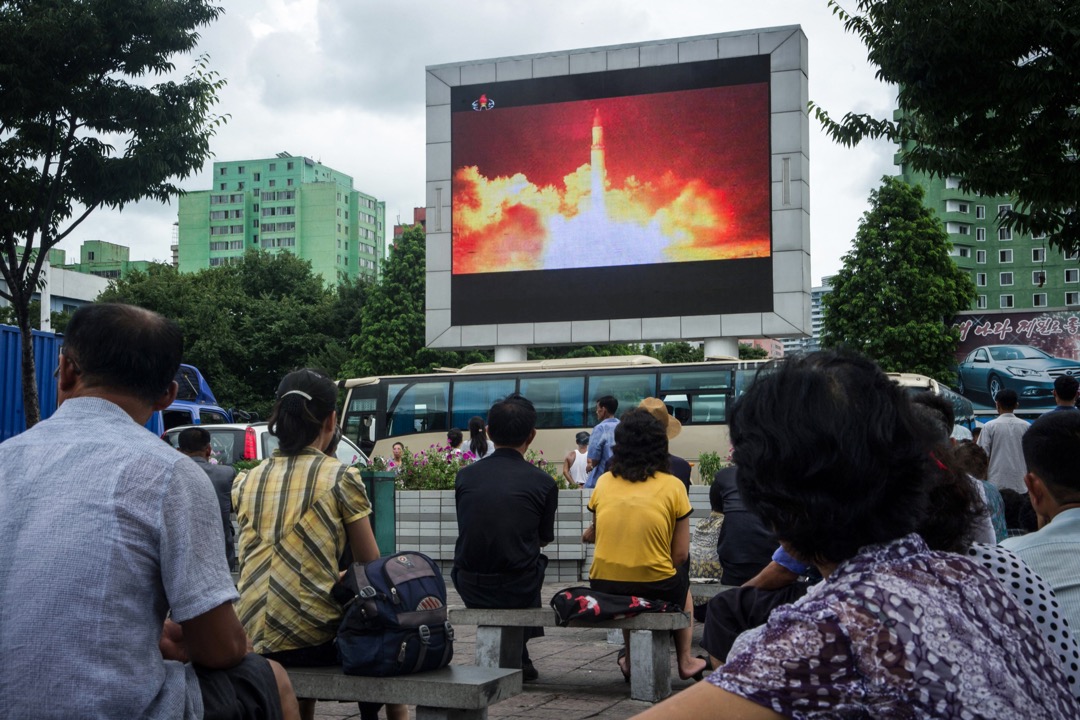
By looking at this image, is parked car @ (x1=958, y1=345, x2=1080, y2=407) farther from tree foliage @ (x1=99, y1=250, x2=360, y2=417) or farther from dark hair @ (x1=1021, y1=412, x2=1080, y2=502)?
dark hair @ (x1=1021, y1=412, x2=1080, y2=502)

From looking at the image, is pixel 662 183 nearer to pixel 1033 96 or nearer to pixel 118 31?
pixel 118 31

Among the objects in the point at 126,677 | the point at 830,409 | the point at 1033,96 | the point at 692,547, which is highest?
the point at 1033,96

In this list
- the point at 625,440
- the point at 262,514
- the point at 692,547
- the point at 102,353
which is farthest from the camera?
the point at 692,547

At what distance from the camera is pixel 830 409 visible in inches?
60.6

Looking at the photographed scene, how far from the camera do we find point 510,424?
6000mm

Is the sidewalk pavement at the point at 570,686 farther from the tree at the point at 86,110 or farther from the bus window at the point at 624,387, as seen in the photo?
the bus window at the point at 624,387

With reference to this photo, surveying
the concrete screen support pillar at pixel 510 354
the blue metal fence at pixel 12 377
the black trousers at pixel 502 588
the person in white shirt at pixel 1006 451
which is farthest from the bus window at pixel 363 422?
the black trousers at pixel 502 588

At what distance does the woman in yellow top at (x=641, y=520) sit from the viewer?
5855 mm

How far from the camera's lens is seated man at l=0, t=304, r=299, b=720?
2287mm

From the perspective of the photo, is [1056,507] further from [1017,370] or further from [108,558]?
[1017,370]

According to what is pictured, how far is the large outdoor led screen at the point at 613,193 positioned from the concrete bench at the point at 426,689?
20698mm

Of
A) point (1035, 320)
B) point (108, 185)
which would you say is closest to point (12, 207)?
point (108, 185)

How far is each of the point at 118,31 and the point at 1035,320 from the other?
3602cm

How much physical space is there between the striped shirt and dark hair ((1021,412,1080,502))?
220cm
